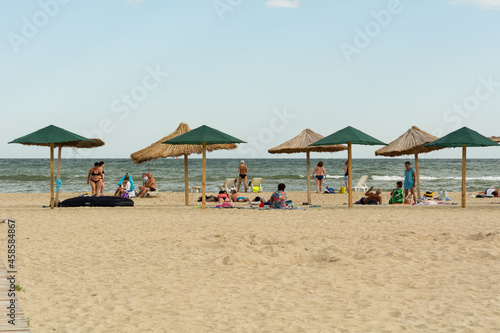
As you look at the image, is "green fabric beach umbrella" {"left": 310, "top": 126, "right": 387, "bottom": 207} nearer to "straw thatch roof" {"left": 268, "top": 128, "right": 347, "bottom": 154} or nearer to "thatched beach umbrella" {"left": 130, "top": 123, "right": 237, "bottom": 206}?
"straw thatch roof" {"left": 268, "top": 128, "right": 347, "bottom": 154}

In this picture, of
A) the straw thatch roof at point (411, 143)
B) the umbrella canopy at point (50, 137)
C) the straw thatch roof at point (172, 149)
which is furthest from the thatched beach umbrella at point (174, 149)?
the straw thatch roof at point (411, 143)

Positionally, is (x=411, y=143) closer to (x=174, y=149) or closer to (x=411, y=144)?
(x=411, y=144)

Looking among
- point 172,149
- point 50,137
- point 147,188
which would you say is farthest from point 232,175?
point 50,137

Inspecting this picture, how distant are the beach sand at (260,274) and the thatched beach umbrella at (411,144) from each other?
5.43 m

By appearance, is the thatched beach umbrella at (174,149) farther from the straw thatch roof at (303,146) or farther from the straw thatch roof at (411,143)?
the straw thatch roof at (411,143)

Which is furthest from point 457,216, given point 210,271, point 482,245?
point 210,271

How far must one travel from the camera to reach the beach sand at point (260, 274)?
448 centimetres

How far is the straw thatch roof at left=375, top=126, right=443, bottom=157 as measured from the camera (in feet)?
54.0

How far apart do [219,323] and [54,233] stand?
5917 millimetres

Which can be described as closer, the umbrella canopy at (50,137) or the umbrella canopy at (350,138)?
the umbrella canopy at (50,137)

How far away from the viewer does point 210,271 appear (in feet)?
21.1

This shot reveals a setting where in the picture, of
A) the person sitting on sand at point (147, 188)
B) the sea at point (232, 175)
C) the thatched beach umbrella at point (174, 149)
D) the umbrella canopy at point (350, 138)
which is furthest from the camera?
the sea at point (232, 175)

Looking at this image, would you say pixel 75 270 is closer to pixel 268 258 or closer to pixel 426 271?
pixel 268 258

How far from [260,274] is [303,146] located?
10467 mm
